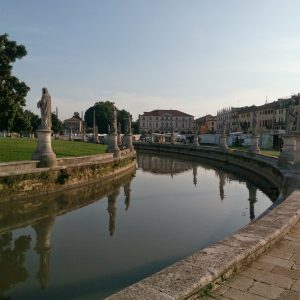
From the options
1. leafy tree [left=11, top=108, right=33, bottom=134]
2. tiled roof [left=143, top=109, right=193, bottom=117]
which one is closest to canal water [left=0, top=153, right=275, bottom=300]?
leafy tree [left=11, top=108, right=33, bottom=134]

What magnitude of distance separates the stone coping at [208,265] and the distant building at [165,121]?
126 metres

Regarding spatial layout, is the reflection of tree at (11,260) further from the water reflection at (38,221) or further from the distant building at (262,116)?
the distant building at (262,116)

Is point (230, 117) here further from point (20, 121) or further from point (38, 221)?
point (38, 221)

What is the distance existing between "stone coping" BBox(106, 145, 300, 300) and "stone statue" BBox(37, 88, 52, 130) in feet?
41.6

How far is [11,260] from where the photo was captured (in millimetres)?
7703

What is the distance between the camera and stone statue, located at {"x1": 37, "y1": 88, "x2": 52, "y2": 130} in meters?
16.6

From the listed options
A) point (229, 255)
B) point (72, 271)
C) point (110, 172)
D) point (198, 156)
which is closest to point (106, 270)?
point (72, 271)

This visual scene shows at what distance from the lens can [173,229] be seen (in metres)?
10.1

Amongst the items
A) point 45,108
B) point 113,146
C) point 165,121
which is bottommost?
point 113,146

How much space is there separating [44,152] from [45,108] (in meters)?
2.17

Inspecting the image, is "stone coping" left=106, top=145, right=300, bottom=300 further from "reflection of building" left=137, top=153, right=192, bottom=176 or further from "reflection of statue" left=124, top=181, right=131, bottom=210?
"reflection of building" left=137, top=153, right=192, bottom=176

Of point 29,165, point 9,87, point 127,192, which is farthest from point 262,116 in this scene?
point 29,165

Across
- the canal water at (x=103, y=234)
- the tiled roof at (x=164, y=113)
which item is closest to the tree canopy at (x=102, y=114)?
the tiled roof at (x=164, y=113)

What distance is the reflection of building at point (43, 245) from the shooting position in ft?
22.4
